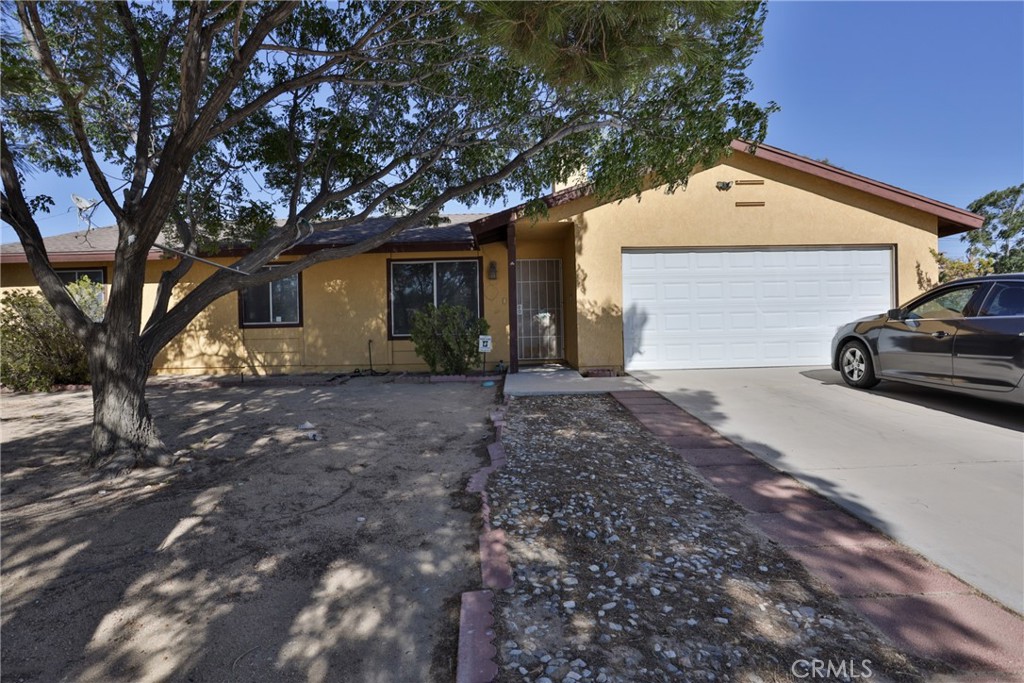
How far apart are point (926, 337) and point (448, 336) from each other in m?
6.95

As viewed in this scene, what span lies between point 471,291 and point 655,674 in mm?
8927

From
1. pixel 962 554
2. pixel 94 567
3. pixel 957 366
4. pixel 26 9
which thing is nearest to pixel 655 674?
pixel 962 554

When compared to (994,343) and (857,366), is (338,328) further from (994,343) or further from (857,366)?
(994,343)

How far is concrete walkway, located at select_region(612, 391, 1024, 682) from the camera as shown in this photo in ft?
6.81

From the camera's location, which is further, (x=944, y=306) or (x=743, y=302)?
(x=743, y=302)

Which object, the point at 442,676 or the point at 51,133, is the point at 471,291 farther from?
the point at 442,676

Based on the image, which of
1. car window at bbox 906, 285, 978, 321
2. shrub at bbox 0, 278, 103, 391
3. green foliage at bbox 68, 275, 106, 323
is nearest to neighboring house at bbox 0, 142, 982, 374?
car window at bbox 906, 285, 978, 321

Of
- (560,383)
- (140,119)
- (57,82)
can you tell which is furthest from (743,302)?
(57,82)

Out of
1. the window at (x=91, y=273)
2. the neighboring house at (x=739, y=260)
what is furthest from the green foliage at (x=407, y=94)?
the window at (x=91, y=273)

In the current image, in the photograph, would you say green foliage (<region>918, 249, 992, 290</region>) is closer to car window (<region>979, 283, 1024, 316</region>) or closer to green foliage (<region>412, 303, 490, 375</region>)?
car window (<region>979, 283, 1024, 316</region>)

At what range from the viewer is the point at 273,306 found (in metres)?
10.6

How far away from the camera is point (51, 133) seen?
602cm

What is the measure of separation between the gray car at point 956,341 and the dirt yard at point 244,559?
535cm

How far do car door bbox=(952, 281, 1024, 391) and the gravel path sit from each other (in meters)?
3.75
